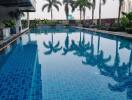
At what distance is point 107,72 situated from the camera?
799 centimetres

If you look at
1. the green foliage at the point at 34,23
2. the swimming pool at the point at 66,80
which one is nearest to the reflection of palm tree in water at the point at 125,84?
the swimming pool at the point at 66,80

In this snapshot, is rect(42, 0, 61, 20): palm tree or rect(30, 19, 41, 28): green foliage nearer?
rect(30, 19, 41, 28): green foliage

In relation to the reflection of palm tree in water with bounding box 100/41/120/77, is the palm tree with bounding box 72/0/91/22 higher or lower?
higher

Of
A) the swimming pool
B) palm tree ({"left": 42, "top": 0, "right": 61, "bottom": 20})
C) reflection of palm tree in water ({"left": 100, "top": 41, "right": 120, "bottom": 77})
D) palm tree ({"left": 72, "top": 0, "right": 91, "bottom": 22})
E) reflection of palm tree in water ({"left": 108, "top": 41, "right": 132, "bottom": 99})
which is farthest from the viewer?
palm tree ({"left": 42, "top": 0, "right": 61, "bottom": 20})

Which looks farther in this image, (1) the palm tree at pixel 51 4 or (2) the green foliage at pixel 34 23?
(1) the palm tree at pixel 51 4

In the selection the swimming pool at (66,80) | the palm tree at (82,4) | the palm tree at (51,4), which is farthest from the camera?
the palm tree at (51,4)

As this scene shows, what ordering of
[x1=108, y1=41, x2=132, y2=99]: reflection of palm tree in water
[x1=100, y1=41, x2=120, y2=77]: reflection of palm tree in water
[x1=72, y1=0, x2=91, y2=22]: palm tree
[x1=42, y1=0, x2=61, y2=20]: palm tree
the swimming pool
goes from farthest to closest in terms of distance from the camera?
[x1=42, y1=0, x2=61, y2=20]: palm tree < [x1=72, y1=0, x2=91, y2=22]: palm tree < [x1=100, y1=41, x2=120, y2=77]: reflection of palm tree in water < [x1=108, y1=41, x2=132, y2=99]: reflection of palm tree in water < the swimming pool

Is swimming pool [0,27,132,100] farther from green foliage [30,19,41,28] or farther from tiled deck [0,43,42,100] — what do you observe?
green foliage [30,19,41,28]

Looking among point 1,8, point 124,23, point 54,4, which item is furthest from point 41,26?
point 124,23

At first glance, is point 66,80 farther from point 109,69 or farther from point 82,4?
point 82,4

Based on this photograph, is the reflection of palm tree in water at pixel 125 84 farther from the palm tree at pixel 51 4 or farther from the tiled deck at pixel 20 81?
the palm tree at pixel 51 4

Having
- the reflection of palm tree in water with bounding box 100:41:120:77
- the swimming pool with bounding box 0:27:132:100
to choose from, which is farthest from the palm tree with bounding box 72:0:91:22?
the reflection of palm tree in water with bounding box 100:41:120:77

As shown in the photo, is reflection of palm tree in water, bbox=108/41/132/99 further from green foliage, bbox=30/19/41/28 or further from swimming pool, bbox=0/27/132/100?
green foliage, bbox=30/19/41/28

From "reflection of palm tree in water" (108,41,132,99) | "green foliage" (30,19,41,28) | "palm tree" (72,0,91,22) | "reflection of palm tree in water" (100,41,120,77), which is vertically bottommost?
"reflection of palm tree in water" (108,41,132,99)
